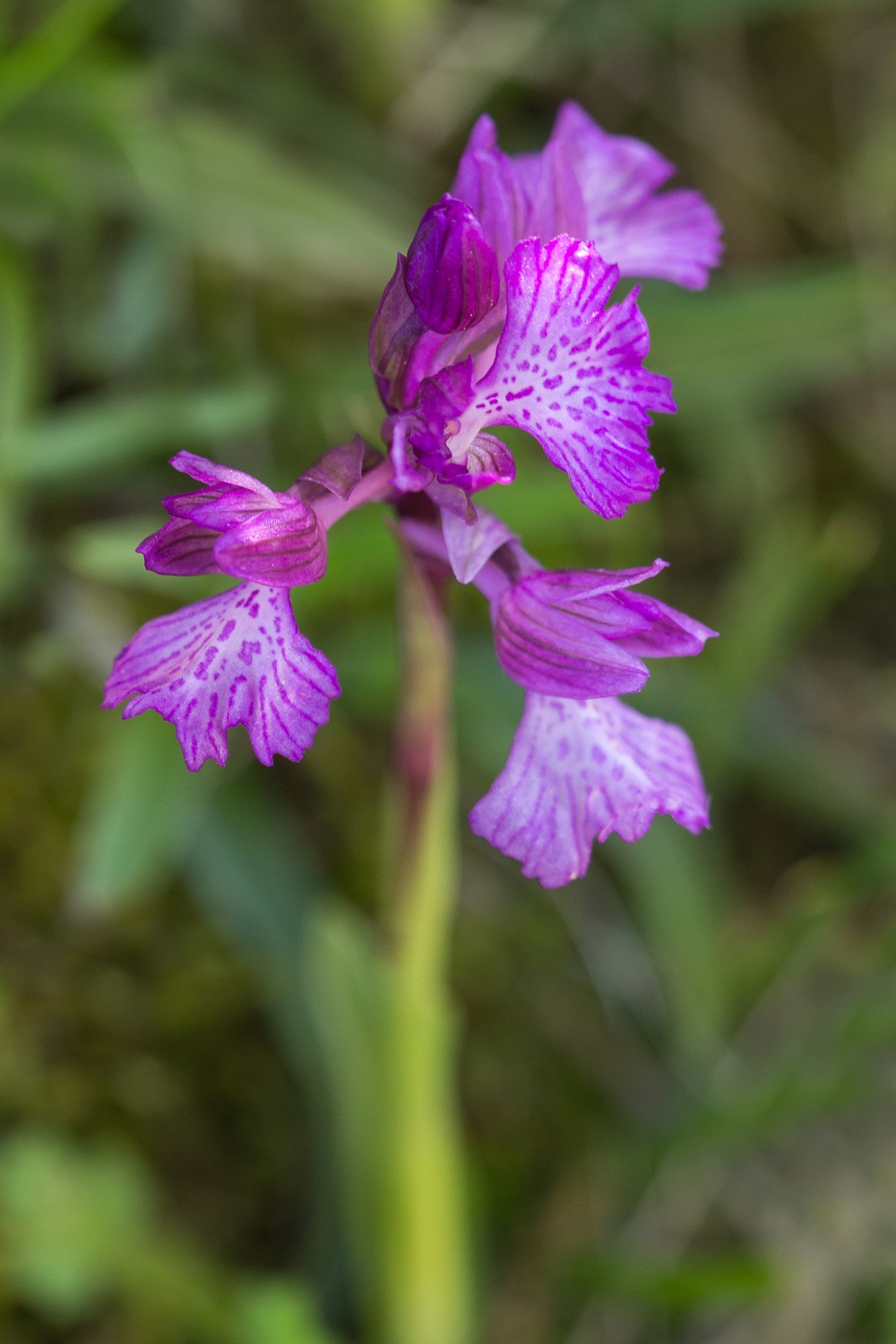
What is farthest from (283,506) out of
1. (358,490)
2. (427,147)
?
(427,147)

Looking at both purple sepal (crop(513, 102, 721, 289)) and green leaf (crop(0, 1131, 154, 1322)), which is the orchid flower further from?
green leaf (crop(0, 1131, 154, 1322))

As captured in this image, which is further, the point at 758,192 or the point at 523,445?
the point at 758,192

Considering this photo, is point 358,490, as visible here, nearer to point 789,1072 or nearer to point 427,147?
point 789,1072

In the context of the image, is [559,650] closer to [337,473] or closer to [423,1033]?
[337,473]

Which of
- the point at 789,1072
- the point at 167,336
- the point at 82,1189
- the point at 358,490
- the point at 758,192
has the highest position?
the point at 758,192

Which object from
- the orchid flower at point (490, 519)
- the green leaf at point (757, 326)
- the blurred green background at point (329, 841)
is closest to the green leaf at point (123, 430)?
the blurred green background at point (329, 841)

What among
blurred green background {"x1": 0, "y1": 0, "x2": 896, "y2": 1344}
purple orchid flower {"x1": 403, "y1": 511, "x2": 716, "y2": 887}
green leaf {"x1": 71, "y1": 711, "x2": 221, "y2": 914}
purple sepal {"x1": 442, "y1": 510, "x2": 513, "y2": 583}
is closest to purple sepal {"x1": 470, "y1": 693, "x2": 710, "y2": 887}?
purple orchid flower {"x1": 403, "y1": 511, "x2": 716, "y2": 887}
